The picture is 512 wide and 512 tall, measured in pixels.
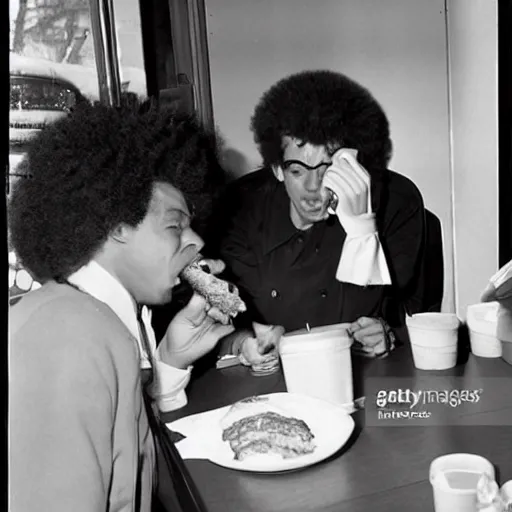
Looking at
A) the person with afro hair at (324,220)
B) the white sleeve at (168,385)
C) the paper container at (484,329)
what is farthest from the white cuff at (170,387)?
the paper container at (484,329)

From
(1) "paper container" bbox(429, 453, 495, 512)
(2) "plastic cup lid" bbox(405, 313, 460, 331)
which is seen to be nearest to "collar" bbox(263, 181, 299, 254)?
(2) "plastic cup lid" bbox(405, 313, 460, 331)

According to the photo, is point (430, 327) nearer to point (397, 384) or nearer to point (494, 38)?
point (397, 384)

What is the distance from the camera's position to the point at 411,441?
839mm

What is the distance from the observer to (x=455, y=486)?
680mm

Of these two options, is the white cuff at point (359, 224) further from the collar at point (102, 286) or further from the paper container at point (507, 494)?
the paper container at point (507, 494)

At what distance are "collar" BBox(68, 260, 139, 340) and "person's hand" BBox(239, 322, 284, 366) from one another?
12.0 inches

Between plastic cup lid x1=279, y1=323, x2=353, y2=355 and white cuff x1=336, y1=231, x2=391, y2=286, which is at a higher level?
white cuff x1=336, y1=231, x2=391, y2=286

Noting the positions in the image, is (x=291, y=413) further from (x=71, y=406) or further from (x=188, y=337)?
(x=71, y=406)

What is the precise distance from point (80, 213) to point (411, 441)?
1.69ft

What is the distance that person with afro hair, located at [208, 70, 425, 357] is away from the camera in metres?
1.09

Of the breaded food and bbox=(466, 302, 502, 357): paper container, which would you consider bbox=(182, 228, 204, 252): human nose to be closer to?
the breaded food

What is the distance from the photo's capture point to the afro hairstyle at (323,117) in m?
1.08

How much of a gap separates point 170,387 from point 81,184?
35cm

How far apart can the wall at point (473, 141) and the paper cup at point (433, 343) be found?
119mm
